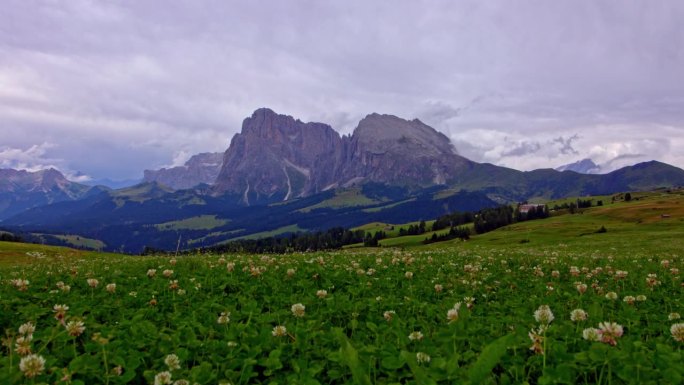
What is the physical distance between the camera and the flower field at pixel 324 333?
4414 millimetres

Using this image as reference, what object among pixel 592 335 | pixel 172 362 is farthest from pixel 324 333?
pixel 592 335

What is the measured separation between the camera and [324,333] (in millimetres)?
6277

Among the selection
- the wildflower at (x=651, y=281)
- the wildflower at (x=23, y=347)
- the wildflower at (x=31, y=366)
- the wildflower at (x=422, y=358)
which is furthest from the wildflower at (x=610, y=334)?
the wildflower at (x=651, y=281)

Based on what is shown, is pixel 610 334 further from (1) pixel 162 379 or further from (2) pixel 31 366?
(2) pixel 31 366

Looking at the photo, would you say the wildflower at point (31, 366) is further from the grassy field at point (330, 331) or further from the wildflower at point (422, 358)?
the wildflower at point (422, 358)

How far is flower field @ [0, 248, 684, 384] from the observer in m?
4.41

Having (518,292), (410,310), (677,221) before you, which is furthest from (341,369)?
(677,221)

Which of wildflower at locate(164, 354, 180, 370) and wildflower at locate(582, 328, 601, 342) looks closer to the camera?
wildflower at locate(164, 354, 180, 370)

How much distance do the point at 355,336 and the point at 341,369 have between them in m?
2.02

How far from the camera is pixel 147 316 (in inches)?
324

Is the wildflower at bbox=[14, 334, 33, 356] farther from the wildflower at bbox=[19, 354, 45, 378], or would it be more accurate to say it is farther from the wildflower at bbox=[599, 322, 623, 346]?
the wildflower at bbox=[599, 322, 623, 346]

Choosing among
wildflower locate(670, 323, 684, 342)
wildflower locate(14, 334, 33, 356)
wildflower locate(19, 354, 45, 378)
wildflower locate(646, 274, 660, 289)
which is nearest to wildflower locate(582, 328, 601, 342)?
wildflower locate(670, 323, 684, 342)

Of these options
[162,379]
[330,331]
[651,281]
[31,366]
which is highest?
[31,366]

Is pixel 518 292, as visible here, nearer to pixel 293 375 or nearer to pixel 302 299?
pixel 302 299
